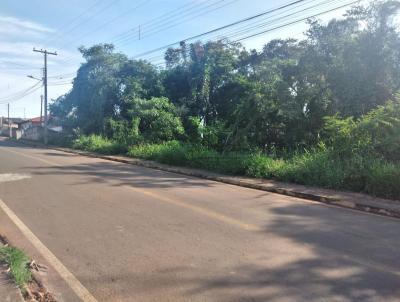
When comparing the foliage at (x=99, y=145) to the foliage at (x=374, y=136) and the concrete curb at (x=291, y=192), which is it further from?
the foliage at (x=374, y=136)

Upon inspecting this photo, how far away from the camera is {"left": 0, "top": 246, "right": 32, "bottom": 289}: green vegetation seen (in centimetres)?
459

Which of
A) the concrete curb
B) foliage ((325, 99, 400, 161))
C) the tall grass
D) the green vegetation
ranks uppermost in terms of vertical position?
foliage ((325, 99, 400, 161))

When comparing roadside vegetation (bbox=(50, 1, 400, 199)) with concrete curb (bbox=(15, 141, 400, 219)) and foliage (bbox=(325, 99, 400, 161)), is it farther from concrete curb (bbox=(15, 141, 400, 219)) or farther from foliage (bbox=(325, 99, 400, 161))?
concrete curb (bbox=(15, 141, 400, 219))

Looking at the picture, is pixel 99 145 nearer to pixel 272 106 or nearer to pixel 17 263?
pixel 272 106

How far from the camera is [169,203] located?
9250mm

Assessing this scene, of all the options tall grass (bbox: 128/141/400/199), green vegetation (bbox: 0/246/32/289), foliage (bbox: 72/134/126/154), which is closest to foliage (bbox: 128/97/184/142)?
foliage (bbox: 72/134/126/154)

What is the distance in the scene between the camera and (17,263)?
505 centimetres

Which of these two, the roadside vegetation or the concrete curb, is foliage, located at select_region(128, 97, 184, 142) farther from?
the concrete curb

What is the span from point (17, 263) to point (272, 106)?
51.8ft

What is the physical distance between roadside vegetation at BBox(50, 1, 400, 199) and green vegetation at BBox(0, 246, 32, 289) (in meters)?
8.36

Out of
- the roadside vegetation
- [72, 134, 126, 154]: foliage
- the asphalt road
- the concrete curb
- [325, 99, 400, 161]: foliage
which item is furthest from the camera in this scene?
[72, 134, 126, 154]: foliage

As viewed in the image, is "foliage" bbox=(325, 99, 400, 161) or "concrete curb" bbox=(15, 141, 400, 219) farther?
"foliage" bbox=(325, 99, 400, 161)

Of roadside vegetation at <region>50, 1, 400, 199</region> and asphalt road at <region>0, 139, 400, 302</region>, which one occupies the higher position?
roadside vegetation at <region>50, 1, 400, 199</region>

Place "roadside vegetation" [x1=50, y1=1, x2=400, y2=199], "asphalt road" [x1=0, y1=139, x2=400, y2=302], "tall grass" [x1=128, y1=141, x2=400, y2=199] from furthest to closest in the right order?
1. "roadside vegetation" [x1=50, y1=1, x2=400, y2=199]
2. "tall grass" [x1=128, y1=141, x2=400, y2=199]
3. "asphalt road" [x1=0, y1=139, x2=400, y2=302]
